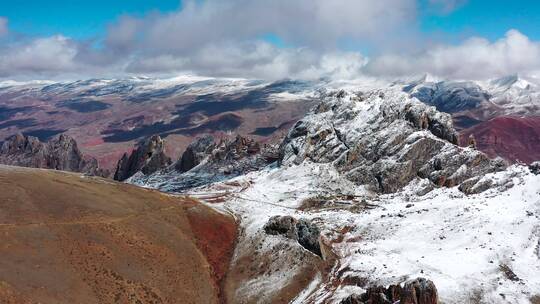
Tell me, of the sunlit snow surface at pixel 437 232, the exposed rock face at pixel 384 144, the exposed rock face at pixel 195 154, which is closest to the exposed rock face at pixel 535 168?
the sunlit snow surface at pixel 437 232

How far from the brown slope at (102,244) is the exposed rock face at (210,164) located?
Result: 60831 mm

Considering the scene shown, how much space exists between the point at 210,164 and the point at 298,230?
307 ft

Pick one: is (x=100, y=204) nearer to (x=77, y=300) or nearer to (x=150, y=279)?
(x=150, y=279)

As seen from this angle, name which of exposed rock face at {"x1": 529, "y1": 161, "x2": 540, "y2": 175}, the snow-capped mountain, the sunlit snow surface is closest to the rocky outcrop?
the snow-capped mountain

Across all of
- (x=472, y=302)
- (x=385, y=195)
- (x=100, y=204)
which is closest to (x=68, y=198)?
(x=100, y=204)

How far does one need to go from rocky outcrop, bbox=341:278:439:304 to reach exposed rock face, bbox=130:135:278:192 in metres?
98.0

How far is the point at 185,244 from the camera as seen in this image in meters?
85.2

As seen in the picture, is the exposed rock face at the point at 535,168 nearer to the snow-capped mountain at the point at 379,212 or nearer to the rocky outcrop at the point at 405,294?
the snow-capped mountain at the point at 379,212

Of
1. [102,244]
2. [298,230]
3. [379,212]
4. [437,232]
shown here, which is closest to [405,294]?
[298,230]

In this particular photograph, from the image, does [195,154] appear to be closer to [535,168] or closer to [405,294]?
[535,168]

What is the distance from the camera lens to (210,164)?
17725 centimetres

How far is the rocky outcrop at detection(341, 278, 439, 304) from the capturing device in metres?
62.9

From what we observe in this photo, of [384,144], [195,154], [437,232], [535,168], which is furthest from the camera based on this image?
[195,154]

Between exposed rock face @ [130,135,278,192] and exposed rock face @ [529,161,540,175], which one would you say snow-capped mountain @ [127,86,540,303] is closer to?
exposed rock face @ [529,161,540,175]
